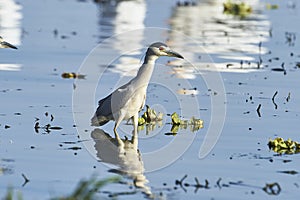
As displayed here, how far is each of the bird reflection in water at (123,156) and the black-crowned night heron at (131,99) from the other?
214mm

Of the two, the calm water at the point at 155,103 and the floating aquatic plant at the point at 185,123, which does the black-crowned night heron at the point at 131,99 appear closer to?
the calm water at the point at 155,103

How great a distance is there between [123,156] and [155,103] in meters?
2.70

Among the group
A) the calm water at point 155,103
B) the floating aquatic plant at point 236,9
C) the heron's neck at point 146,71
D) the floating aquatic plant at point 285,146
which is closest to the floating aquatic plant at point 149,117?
the calm water at point 155,103

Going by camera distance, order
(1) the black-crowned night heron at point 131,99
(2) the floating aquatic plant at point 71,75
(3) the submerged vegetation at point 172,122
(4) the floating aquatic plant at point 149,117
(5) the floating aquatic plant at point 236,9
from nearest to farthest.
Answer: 1. (1) the black-crowned night heron at point 131,99
2. (3) the submerged vegetation at point 172,122
3. (4) the floating aquatic plant at point 149,117
4. (2) the floating aquatic plant at point 71,75
5. (5) the floating aquatic plant at point 236,9

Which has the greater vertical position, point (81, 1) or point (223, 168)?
point (223, 168)

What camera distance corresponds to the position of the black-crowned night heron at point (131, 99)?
9523mm

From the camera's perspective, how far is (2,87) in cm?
1216

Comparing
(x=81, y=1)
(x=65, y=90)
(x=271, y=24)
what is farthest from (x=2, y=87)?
(x=81, y=1)

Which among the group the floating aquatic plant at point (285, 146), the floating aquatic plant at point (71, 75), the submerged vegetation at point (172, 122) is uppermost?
the floating aquatic plant at point (285, 146)

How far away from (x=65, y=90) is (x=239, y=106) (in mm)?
2478

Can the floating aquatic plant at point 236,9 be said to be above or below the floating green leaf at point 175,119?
below

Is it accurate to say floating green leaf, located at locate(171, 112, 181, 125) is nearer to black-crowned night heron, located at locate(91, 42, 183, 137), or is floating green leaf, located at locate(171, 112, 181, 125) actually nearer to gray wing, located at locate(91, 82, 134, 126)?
black-crowned night heron, located at locate(91, 42, 183, 137)

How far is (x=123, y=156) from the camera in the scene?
8.81m

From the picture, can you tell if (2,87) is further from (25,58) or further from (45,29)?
(45,29)
